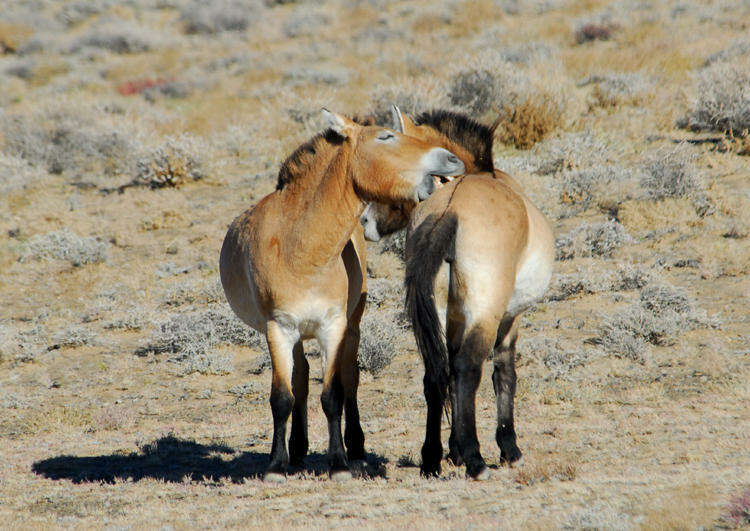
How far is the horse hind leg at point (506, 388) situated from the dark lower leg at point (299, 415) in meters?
1.59

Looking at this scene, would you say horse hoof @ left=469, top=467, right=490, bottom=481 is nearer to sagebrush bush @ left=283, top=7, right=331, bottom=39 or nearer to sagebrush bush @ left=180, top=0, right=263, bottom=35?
sagebrush bush @ left=283, top=7, right=331, bottom=39

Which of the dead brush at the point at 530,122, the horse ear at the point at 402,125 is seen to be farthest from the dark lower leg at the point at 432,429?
the dead brush at the point at 530,122

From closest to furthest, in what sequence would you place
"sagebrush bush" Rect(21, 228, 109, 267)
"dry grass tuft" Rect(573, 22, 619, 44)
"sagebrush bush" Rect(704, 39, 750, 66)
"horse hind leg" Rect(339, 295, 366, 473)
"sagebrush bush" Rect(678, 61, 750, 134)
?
"horse hind leg" Rect(339, 295, 366, 473), "sagebrush bush" Rect(21, 228, 109, 267), "sagebrush bush" Rect(678, 61, 750, 134), "sagebrush bush" Rect(704, 39, 750, 66), "dry grass tuft" Rect(573, 22, 619, 44)

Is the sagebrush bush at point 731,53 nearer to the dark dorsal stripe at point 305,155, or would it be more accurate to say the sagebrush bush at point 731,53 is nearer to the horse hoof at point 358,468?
the dark dorsal stripe at point 305,155

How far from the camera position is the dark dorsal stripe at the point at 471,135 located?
19.4 feet

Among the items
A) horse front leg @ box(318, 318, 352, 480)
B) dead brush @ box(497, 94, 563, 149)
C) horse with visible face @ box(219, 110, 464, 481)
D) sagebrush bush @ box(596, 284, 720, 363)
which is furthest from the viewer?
dead brush @ box(497, 94, 563, 149)

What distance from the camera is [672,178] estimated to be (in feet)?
40.6

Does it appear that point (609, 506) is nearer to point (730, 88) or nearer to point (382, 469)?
point (382, 469)

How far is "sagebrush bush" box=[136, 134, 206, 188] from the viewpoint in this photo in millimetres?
16469

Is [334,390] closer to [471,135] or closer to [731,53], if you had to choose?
[471,135]

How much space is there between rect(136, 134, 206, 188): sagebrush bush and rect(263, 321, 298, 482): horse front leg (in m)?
11.7

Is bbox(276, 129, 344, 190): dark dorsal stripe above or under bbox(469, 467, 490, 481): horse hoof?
above

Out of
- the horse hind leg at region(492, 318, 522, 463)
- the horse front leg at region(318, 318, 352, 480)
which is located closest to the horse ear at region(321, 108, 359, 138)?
the horse front leg at region(318, 318, 352, 480)

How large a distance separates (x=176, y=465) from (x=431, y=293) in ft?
10.6
